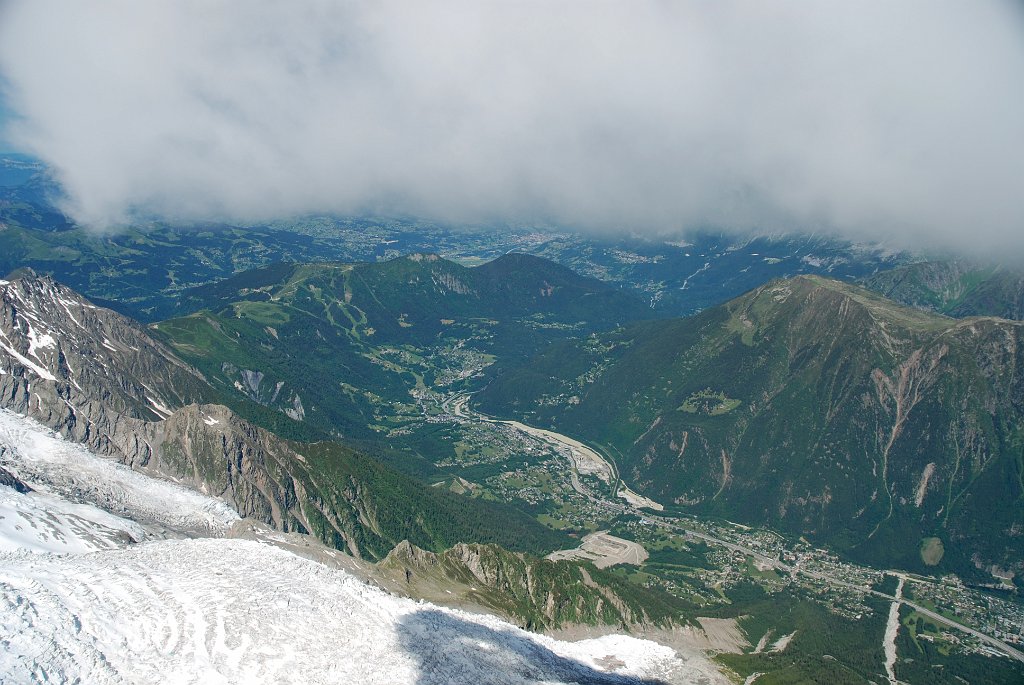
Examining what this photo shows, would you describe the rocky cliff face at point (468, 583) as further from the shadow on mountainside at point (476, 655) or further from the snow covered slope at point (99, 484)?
the snow covered slope at point (99, 484)

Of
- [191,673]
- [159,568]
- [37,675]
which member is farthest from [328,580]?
[37,675]

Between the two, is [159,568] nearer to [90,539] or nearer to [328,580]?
[328,580]

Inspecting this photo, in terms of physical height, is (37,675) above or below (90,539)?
above

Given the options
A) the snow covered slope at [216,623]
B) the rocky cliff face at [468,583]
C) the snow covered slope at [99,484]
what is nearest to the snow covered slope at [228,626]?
the snow covered slope at [216,623]

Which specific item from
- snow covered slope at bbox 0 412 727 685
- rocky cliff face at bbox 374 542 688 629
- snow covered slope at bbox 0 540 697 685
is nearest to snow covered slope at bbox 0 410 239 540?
snow covered slope at bbox 0 412 727 685

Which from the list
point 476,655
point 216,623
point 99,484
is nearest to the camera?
point 216,623

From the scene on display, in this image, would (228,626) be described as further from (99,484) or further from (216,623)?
(99,484)

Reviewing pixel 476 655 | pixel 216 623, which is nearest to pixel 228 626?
pixel 216 623
